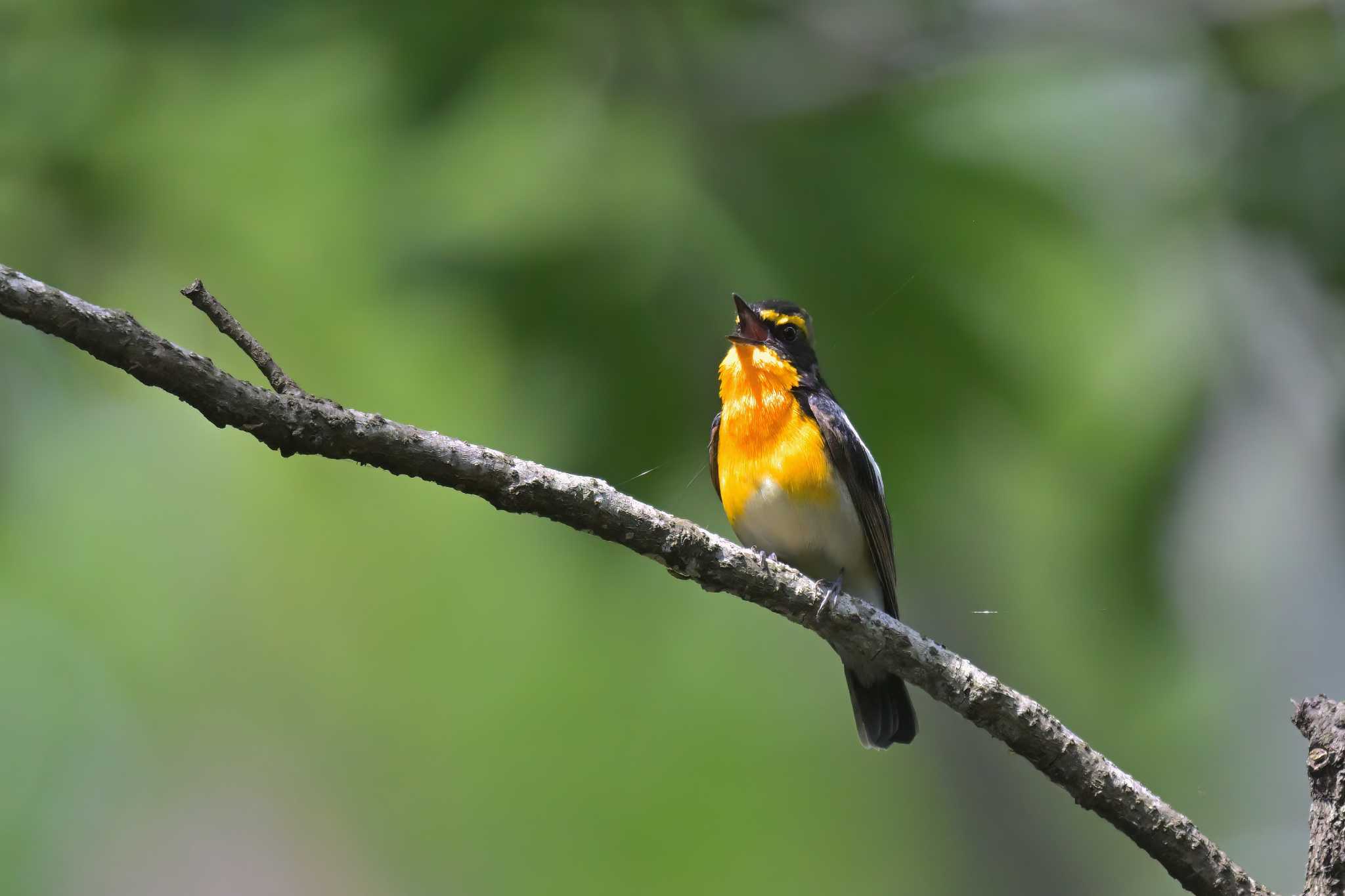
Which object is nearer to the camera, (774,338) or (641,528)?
(641,528)

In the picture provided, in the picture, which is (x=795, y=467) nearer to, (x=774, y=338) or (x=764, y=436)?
(x=764, y=436)

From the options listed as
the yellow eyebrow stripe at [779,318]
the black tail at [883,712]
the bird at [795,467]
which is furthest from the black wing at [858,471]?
the black tail at [883,712]

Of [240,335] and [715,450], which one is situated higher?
[715,450]

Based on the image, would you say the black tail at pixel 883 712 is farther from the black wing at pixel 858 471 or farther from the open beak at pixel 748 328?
the open beak at pixel 748 328

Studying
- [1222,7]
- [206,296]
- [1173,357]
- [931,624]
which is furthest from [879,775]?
[206,296]

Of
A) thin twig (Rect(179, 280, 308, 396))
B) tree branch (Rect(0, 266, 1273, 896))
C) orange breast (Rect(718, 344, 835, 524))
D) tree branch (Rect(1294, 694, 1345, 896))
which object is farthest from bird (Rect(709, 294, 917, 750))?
thin twig (Rect(179, 280, 308, 396))

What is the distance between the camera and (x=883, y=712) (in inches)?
217

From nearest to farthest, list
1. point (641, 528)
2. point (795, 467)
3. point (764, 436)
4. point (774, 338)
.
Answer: point (641, 528)
point (795, 467)
point (764, 436)
point (774, 338)

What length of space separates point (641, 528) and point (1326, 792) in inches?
70.6

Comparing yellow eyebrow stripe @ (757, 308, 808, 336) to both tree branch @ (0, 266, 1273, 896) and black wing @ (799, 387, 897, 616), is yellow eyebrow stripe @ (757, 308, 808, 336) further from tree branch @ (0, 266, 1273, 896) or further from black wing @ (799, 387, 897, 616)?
tree branch @ (0, 266, 1273, 896)

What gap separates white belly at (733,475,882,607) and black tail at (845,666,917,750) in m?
0.48

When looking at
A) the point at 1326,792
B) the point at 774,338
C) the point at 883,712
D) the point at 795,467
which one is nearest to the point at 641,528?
the point at 1326,792

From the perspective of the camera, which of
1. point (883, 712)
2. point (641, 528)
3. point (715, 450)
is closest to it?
point (641, 528)

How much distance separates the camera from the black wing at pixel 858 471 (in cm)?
507
